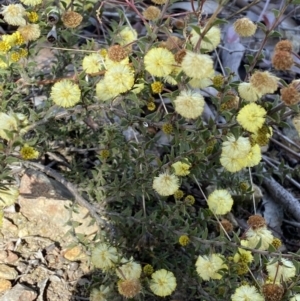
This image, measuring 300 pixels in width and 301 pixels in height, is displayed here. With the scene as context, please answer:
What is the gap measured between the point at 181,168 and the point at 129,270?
0.51 meters

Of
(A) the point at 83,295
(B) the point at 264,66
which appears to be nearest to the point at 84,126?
(A) the point at 83,295

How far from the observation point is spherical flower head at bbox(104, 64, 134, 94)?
2.16m

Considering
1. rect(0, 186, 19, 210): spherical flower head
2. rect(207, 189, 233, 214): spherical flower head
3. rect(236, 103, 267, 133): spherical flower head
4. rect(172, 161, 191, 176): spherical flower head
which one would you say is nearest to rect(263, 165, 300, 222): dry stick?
rect(207, 189, 233, 214): spherical flower head

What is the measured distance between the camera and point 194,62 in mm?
1986

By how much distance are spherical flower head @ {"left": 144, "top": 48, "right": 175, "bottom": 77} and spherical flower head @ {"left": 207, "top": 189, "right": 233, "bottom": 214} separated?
2.21 feet

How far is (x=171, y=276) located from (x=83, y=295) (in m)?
0.53

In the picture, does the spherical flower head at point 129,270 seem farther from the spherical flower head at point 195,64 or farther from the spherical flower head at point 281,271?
the spherical flower head at point 195,64

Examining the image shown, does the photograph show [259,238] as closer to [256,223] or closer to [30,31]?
[256,223]

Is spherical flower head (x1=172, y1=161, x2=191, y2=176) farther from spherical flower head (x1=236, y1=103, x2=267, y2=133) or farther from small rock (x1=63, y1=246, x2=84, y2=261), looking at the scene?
small rock (x1=63, y1=246, x2=84, y2=261)

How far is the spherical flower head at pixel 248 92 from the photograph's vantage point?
2.08m

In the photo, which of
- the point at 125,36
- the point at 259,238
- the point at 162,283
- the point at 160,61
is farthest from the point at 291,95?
the point at 125,36

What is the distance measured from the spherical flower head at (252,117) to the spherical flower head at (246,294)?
25.6 inches

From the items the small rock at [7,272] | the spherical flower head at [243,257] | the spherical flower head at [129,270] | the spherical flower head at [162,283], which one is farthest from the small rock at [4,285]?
the spherical flower head at [243,257]

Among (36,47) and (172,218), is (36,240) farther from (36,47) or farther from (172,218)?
(36,47)
